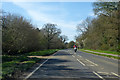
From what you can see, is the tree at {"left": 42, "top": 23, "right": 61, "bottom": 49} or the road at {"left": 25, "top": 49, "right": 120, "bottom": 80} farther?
the tree at {"left": 42, "top": 23, "right": 61, "bottom": 49}

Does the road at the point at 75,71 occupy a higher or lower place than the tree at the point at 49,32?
lower

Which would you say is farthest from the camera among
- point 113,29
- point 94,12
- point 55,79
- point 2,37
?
point 94,12

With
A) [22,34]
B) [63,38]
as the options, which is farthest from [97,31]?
[63,38]

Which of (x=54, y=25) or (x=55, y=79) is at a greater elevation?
(x=54, y=25)

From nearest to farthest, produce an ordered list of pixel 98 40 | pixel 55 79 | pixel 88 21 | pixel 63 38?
pixel 55 79 → pixel 98 40 → pixel 88 21 → pixel 63 38

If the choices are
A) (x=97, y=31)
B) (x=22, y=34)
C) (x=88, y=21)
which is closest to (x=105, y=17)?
(x=97, y=31)

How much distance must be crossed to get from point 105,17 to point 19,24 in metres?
19.9

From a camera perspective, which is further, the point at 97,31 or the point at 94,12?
the point at 97,31

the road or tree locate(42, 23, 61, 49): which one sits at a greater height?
tree locate(42, 23, 61, 49)

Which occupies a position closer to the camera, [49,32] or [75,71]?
[75,71]

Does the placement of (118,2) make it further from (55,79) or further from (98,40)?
(55,79)

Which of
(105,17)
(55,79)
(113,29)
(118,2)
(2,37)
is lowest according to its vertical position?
(55,79)

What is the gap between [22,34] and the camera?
2953cm

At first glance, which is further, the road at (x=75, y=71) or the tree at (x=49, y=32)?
the tree at (x=49, y=32)
